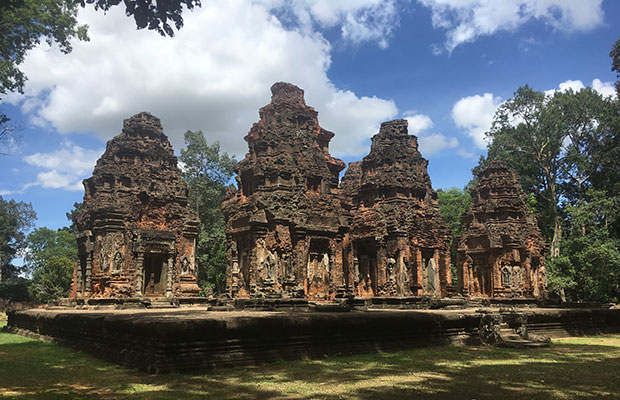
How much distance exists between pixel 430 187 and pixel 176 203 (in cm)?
1156

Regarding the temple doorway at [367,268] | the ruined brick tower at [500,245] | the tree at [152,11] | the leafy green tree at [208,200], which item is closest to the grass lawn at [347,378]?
the tree at [152,11]

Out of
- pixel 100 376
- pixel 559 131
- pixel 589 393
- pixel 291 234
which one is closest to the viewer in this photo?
pixel 589 393

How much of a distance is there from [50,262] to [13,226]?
22843mm

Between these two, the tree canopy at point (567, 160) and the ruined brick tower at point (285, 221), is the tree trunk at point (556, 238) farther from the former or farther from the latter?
the ruined brick tower at point (285, 221)

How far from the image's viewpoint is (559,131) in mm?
35000

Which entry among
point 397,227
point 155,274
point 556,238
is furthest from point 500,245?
point 155,274

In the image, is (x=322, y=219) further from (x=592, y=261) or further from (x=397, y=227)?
(x=592, y=261)

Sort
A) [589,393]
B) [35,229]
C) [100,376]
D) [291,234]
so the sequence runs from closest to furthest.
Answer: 1. [589,393]
2. [100,376]
3. [291,234]
4. [35,229]

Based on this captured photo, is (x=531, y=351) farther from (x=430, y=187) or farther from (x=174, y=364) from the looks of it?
(x=430, y=187)

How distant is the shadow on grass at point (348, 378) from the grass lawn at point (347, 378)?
0.01m

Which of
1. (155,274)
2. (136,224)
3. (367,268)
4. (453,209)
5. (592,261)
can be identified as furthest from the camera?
(453,209)

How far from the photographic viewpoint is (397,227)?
19141 millimetres

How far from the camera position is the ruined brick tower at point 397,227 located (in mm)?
19109

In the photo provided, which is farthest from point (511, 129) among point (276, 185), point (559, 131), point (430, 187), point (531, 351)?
point (531, 351)
